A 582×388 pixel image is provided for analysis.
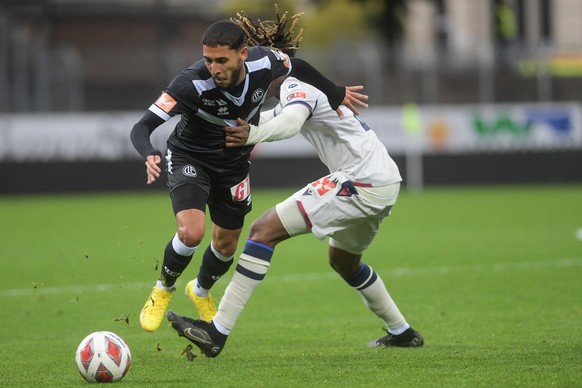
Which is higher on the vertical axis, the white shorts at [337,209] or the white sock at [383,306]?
the white shorts at [337,209]

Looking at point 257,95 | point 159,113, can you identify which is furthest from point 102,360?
point 257,95

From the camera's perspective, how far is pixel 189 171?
734 centimetres

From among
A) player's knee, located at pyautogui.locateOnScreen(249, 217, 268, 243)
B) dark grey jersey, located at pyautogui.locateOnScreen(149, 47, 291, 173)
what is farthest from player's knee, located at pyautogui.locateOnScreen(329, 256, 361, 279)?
dark grey jersey, located at pyautogui.locateOnScreen(149, 47, 291, 173)

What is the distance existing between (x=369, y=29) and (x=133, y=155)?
1750cm

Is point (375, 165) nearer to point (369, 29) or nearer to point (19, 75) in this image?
point (19, 75)

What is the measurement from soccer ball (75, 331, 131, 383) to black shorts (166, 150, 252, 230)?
3.84ft

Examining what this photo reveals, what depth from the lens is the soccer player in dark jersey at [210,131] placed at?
6977 mm

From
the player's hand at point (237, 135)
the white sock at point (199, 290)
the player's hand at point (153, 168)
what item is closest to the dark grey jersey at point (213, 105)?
the player's hand at point (237, 135)

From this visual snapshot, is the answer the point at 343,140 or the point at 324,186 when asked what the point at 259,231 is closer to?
the point at 324,186

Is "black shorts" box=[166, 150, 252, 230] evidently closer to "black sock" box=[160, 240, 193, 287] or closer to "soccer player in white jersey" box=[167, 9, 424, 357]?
"black sock" box=[160, 240, 193, 287]

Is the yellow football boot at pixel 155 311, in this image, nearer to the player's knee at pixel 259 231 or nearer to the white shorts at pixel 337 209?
the player's knee at pixel 259 231

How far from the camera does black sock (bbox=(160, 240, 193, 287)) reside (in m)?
7.32

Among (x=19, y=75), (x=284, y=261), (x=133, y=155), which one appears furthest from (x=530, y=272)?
(x=19, y=75)

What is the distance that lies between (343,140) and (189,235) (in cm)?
127
